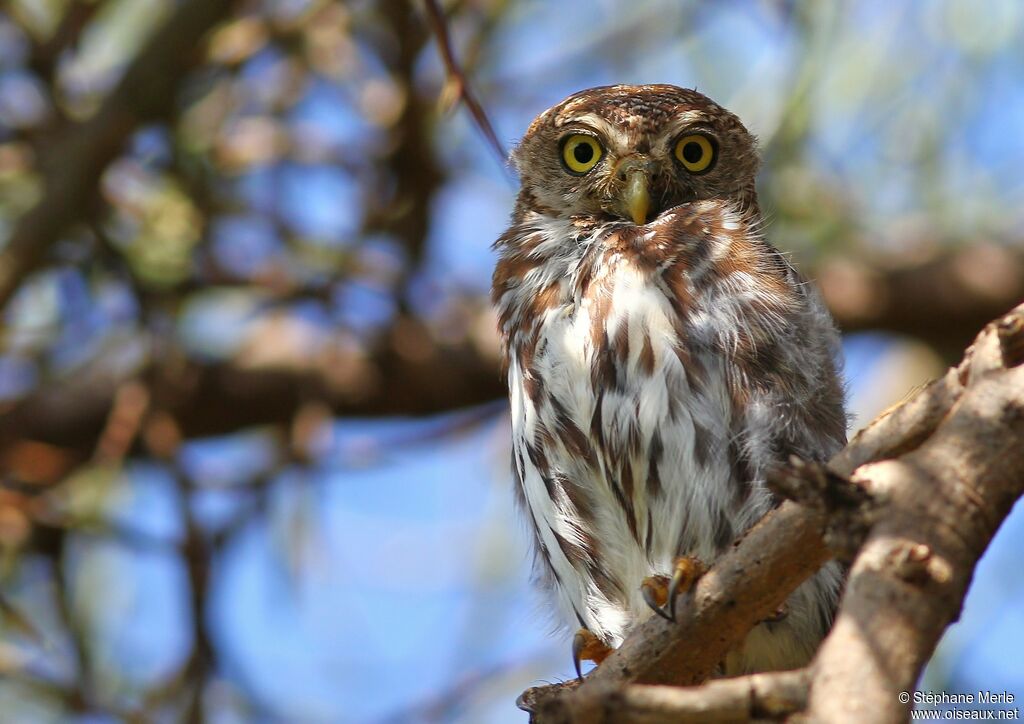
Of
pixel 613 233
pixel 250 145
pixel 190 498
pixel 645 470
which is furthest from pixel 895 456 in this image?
pixel 250 145

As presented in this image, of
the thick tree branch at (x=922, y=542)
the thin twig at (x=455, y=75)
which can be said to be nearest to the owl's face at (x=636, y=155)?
the thin twig at (x=455, y=75)

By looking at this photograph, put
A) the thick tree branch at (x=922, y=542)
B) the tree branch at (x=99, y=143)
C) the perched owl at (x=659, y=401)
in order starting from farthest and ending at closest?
1. the tree branch at (x=99, y=143)
2. the perched owl at (x=659, y=401)
3. the thick tree branch at (x=922, y=542)

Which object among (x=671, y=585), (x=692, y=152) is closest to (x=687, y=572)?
(x=671, y=585)

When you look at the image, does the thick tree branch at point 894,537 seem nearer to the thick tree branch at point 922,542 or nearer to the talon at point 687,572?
the thick tree branch at point 922,542

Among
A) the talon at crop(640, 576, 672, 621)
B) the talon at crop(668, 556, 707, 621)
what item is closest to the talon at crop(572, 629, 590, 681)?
the talon at crop(640, 576, 672, 621)

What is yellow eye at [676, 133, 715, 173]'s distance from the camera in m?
4.31

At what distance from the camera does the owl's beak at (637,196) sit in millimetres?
4020

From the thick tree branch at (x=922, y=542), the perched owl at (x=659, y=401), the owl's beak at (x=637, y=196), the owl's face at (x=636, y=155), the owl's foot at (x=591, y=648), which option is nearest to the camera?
the thick tree branch at (x=922, y=542)

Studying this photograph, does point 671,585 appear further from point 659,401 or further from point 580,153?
point 580,153

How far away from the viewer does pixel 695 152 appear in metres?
4.35

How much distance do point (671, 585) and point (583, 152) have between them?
1840 mm

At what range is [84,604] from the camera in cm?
589

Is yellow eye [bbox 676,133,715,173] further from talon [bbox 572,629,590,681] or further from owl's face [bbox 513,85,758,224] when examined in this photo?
talon [bbox 572,629,590,681]

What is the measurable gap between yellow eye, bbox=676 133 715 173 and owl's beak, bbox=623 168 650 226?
237 mm
